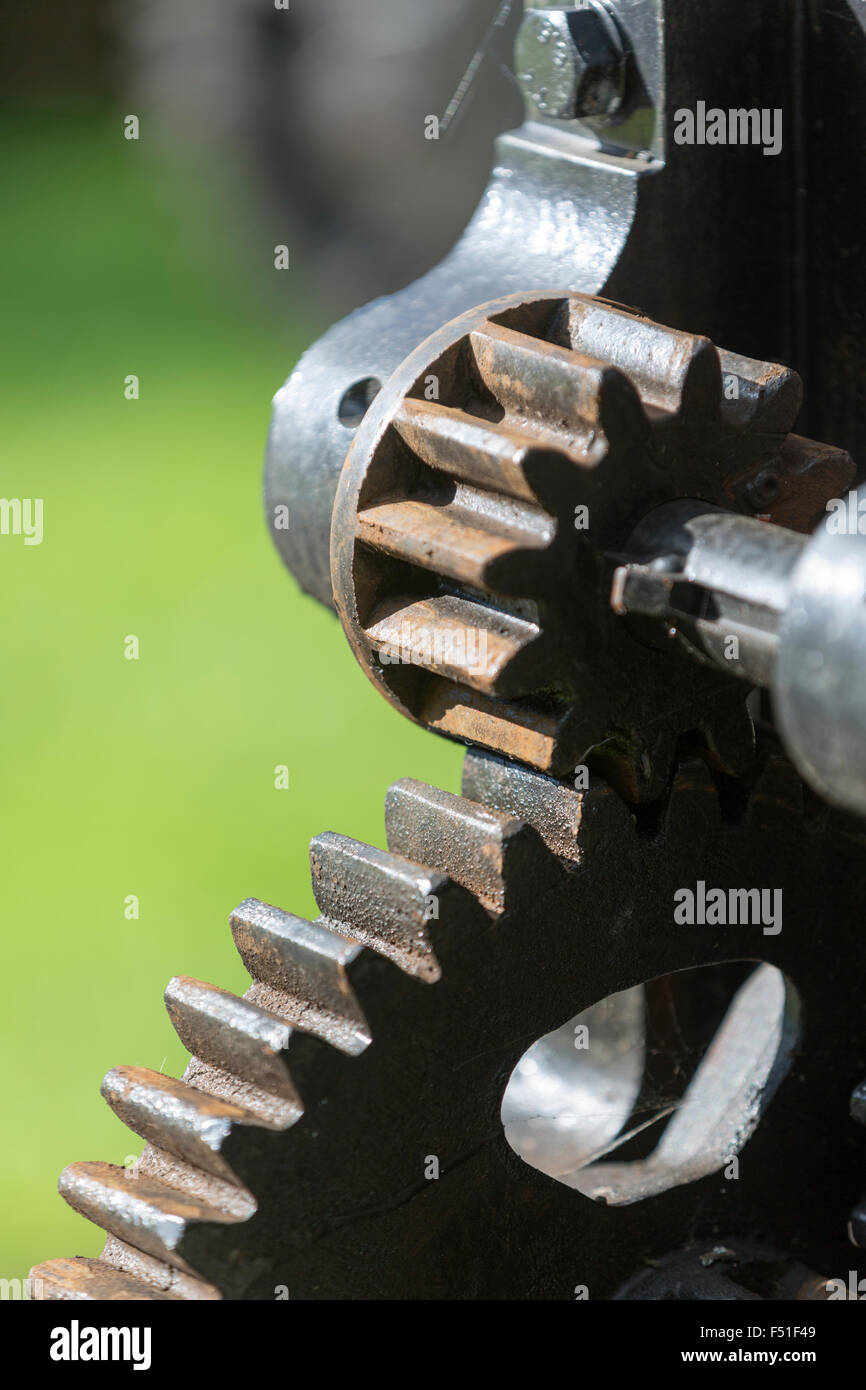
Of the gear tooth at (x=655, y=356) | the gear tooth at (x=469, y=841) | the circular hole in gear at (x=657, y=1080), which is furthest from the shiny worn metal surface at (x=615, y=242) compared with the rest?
the circular hole in gear at (x=657, y=1080)

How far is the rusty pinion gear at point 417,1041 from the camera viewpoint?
85cm

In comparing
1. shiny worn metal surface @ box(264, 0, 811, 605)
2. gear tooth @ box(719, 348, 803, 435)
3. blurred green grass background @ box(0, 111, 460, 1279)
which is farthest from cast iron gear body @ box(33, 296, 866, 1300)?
blurred green grass background @ box(0, 111, 460, 1279)

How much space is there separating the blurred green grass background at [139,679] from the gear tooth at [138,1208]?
0.85m

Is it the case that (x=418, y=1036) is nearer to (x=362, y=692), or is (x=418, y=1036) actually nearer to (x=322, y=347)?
(x=322, y=347)

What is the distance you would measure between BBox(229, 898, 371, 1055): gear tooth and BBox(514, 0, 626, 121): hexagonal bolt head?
492mm

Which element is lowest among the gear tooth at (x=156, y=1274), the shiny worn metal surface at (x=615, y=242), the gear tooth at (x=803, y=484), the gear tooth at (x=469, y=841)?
the gear tooth at (x=156, y=1274)

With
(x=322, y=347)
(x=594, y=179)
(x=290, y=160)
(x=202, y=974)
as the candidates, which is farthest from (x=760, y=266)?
(x=290, y=160)

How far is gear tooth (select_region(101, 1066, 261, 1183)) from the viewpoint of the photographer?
830 mm

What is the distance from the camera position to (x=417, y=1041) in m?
0.87

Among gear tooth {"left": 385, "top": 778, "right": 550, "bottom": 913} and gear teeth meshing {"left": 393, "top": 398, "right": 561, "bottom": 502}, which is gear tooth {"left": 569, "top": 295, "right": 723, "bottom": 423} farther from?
gear tooth {"left": 385, "top": 778, "right": 550, "bottom": 913}

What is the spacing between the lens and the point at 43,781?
2.42m

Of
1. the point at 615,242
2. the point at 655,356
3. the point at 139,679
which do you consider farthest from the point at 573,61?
the point at 139,679

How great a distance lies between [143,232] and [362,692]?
1549 mm

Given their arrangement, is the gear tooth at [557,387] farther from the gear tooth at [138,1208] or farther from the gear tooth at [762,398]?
the gear tooth at [138,1208]
